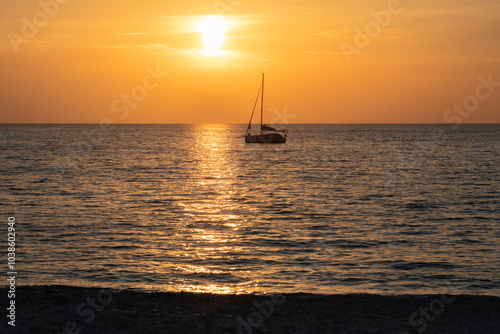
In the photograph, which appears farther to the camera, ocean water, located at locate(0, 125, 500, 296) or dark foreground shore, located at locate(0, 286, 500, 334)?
ocean water, located at locate(0, 125, 500, 296)

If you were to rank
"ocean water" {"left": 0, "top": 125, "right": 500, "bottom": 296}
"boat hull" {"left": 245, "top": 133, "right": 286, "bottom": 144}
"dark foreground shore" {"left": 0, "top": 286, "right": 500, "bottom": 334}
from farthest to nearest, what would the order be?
1. "boat hull" {"left": 245, "top": 133, "right": 286, "bottom": 144}
2. "ocean water" {"left": 0, "top": 125, "right": 500, "bottom": 296}
3. "dark foreground shore" {"left": 0, "top": 286, "right": 500, "bottom": 334}

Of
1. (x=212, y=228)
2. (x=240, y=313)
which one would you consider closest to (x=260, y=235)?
(x=212, y=228)

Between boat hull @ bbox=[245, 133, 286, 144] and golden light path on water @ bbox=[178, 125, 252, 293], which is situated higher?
boat hull @ bbox=[245, 133, 286, 144]

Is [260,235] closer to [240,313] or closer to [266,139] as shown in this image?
[240,313]

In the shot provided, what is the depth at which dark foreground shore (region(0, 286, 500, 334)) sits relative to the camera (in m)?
11.6

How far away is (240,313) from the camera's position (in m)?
12.7

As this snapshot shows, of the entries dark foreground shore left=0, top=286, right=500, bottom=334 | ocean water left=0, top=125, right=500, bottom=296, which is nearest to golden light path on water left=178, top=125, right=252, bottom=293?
ocean water left=0, top=125, right=500, bottom=296

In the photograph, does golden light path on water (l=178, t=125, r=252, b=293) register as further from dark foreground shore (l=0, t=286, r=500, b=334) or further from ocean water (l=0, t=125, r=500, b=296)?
dark foreground shore (l=0, t=286, r=500, b=334)

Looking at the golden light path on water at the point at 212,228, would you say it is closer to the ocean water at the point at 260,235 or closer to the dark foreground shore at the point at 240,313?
the ocean water at the point at 260,235

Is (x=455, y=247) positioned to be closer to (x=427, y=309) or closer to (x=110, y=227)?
(x=427, y=309)

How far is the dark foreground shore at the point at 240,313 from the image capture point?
11.6 meters

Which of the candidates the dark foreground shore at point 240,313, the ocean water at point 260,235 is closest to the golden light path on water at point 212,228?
the ocean water at point 260,235

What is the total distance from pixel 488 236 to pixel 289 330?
1928 centimetres

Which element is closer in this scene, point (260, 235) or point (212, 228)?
point (260, 235)
